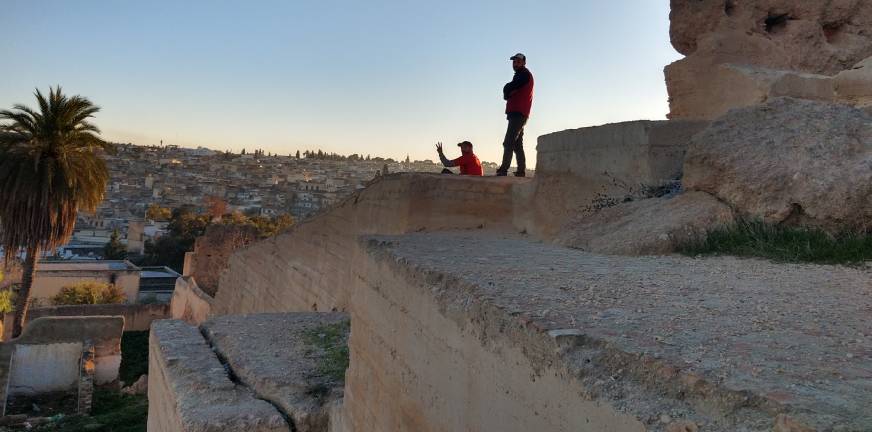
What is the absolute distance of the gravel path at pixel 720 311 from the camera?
1.53 metres

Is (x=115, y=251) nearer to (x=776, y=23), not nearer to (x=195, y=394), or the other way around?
(x=195, y=394)

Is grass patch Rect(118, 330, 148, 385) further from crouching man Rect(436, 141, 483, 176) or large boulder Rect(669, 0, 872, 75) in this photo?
large boulder Rect(669, 0, 872, 75)

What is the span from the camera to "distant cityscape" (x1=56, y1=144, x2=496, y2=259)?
125ft

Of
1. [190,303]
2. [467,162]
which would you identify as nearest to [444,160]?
[467,162]

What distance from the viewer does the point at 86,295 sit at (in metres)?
22.1

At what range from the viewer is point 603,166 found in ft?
17.0

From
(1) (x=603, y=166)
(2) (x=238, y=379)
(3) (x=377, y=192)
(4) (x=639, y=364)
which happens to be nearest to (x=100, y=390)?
(3) (x=377, y=192)

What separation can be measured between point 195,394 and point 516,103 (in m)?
4.32

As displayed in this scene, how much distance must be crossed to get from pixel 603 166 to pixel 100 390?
13.2 meters

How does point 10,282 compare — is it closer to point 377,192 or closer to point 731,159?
point 377,192

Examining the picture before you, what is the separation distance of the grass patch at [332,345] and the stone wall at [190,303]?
31.3 ft

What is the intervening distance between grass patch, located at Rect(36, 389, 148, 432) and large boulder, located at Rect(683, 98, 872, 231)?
10053mm

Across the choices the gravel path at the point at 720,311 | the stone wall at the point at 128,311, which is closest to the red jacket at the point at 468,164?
the gravel path at the point at 720,311

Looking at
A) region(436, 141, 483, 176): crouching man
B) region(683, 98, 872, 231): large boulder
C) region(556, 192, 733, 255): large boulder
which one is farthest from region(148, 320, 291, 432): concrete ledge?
region(436, 141, 483, 176): crouching man
